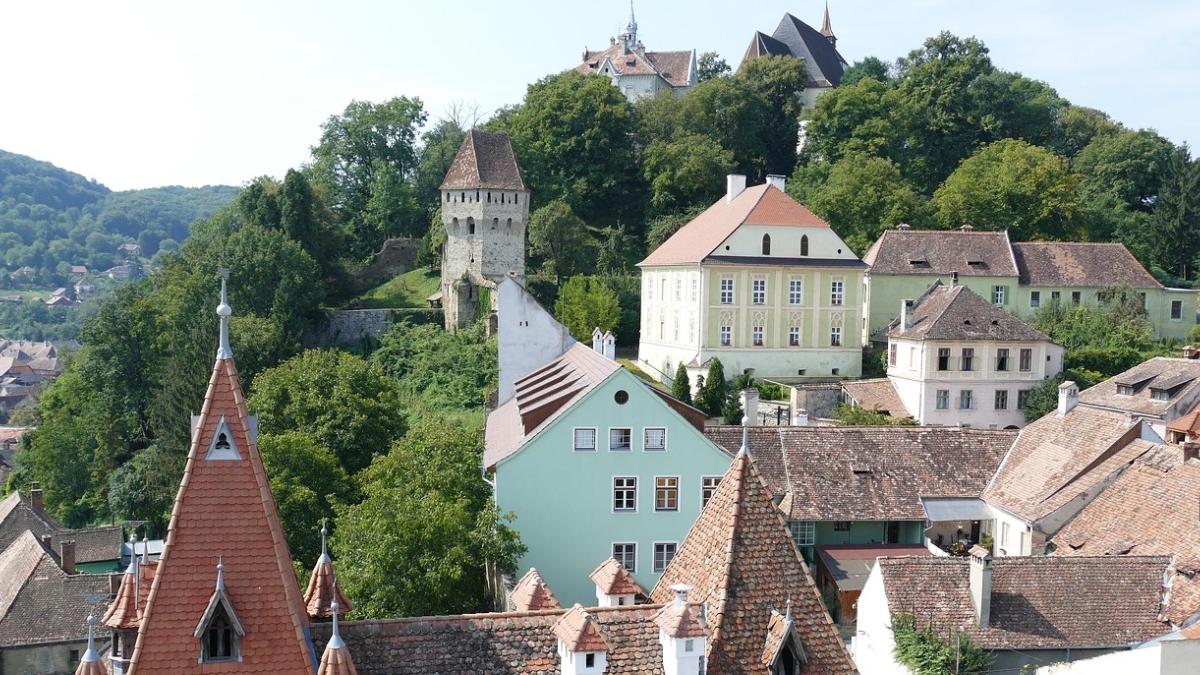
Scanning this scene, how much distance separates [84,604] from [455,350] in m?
25.2

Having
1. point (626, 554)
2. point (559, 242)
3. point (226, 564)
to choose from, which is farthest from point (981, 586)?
point (559, 242)

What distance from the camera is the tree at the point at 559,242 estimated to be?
215 ft

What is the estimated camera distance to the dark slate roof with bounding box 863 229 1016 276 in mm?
54469

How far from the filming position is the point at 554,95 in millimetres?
75188

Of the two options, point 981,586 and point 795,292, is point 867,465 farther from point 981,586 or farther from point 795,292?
point 795,292

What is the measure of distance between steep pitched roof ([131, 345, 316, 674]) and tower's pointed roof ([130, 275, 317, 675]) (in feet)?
0.04

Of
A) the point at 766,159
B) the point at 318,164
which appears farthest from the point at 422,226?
the point at 766,159


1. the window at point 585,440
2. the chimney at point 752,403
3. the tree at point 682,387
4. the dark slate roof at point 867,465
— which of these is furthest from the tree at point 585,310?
the window at point 585,440

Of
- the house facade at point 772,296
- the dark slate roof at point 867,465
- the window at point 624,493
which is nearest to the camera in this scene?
the window at point 624,493

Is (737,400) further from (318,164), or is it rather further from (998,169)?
(318,164)

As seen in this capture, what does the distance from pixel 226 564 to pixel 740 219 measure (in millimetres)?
41322

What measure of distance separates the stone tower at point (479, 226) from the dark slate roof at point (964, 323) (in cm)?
2355

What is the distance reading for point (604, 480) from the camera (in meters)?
26.7

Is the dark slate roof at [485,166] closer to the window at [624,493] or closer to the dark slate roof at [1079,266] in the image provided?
the dark slate roof at [1079,266]
